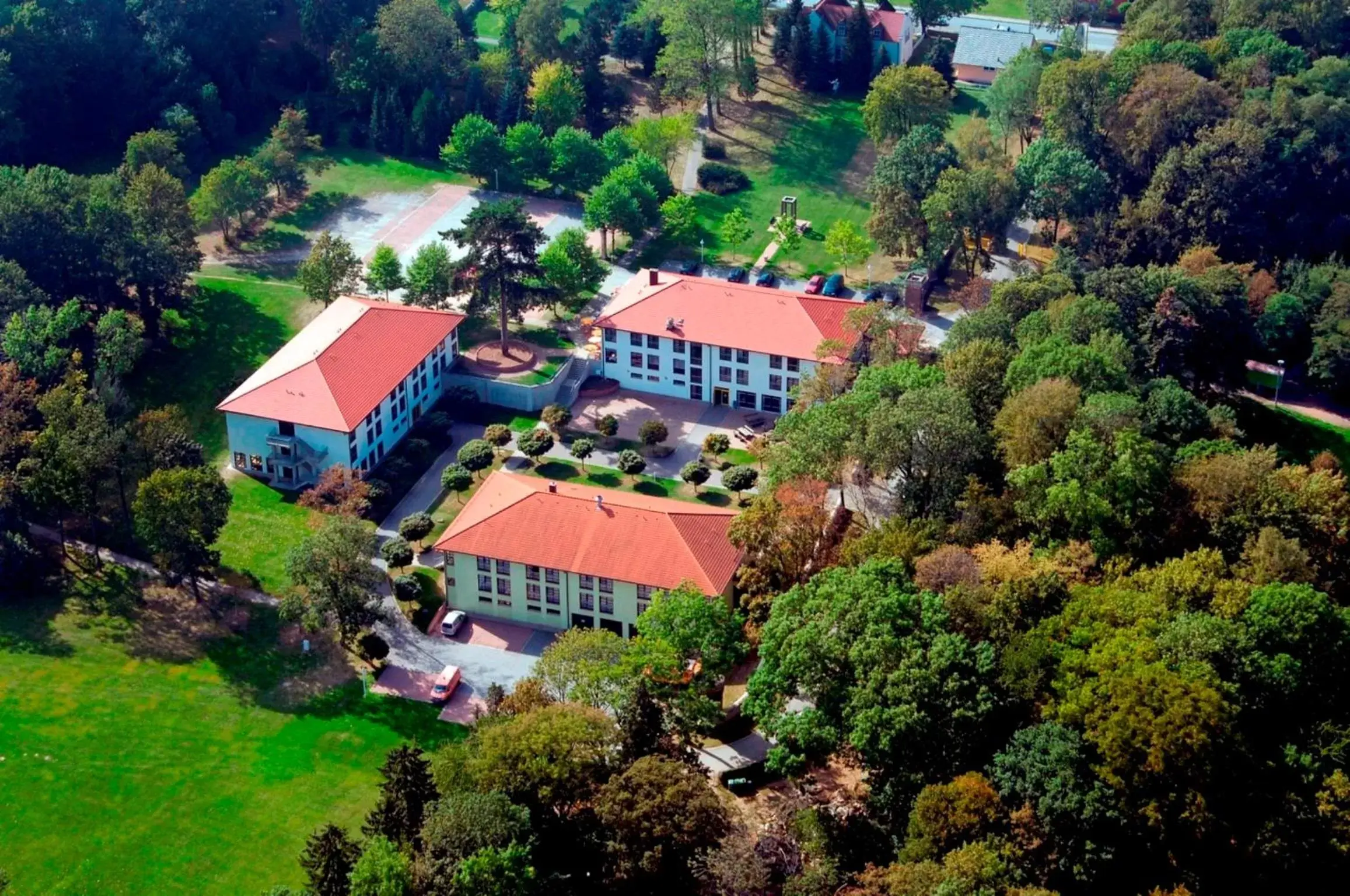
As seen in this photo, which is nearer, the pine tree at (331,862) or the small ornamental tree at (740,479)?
the pine tree at (331,862)

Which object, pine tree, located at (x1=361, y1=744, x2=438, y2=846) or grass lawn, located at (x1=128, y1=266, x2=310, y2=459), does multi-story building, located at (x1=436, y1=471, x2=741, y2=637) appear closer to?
pine tree, located at (x1=361, y1=744, x2=438, y2=846)

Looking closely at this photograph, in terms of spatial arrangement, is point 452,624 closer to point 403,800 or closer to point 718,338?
point 403,800

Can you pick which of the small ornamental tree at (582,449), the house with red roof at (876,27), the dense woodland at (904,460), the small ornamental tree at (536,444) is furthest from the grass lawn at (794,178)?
the small ornamental tree at (582,449)

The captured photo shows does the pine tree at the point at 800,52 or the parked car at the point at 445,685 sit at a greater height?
the pine tree at the point at 800,52

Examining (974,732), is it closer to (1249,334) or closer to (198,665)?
(198,665)

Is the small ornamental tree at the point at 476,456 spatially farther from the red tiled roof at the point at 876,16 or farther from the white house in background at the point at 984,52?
the white house in background at the point at 984,52

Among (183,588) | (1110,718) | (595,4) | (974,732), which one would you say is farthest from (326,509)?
(595,4)

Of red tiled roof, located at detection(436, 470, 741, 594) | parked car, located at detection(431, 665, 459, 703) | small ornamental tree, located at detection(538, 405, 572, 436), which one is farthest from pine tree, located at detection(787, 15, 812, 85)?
parked car, located at detection(431, 665, 459, 703)

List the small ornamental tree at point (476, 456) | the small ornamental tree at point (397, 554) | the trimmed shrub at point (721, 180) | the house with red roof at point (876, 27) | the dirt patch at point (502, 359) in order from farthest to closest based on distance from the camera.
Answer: the house with red roof at point (876, 27), the trimmed shrub at point (721, 180), the dirt patch at point (502, 359), the small ornamental tree at point (476, 456), the small ornamental tree at point (397, 554)
